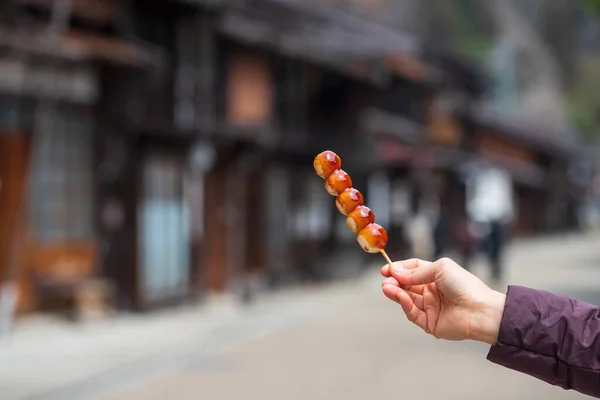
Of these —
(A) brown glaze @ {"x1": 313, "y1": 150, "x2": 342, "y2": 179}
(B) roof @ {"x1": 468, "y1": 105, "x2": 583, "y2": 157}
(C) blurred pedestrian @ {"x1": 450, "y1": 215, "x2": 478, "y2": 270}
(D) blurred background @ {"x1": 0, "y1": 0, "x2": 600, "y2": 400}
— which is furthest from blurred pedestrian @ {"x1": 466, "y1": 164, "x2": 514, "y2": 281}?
(B) roof @ {"x1": 468, "y1": 105, "x2": 583, "y2": 157}

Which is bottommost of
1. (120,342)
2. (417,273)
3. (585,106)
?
(120,342)

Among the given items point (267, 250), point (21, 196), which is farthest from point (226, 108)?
point (21, 196)

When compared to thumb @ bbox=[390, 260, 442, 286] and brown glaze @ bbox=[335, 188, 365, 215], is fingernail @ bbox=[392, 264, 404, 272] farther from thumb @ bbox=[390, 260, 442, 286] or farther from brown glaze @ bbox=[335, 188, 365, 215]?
brown glaze @ bbox=[335, 188, 365, 215]

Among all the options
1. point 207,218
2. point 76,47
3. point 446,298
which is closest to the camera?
point 446,298

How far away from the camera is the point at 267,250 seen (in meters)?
23.5

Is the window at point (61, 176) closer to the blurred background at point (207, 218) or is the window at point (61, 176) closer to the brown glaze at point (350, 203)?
the blurred background at point (207, 218)

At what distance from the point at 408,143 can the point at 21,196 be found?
70.0 ft

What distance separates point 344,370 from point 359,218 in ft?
26.3

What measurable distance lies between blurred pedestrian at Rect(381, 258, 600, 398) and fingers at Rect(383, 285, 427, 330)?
179 millimetres

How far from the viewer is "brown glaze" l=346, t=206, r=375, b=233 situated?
9.75 ft

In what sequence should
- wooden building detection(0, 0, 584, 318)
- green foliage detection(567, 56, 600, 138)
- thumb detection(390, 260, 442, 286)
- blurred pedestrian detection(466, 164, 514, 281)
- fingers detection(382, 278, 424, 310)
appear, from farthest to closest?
green foliage detection(567, 56, 600, 138)
blurred pedestrian detection(466, 164, 514, 281)
wooden building detection(0, 0, 584, 318)
fingers detection(382, 278, 424, 310)
thumb detection(390, 260, 442, 286)

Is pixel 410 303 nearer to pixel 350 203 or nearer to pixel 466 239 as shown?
pixel 350 203

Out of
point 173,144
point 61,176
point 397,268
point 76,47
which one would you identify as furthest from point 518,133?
point 397,268

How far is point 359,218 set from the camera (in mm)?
2971
